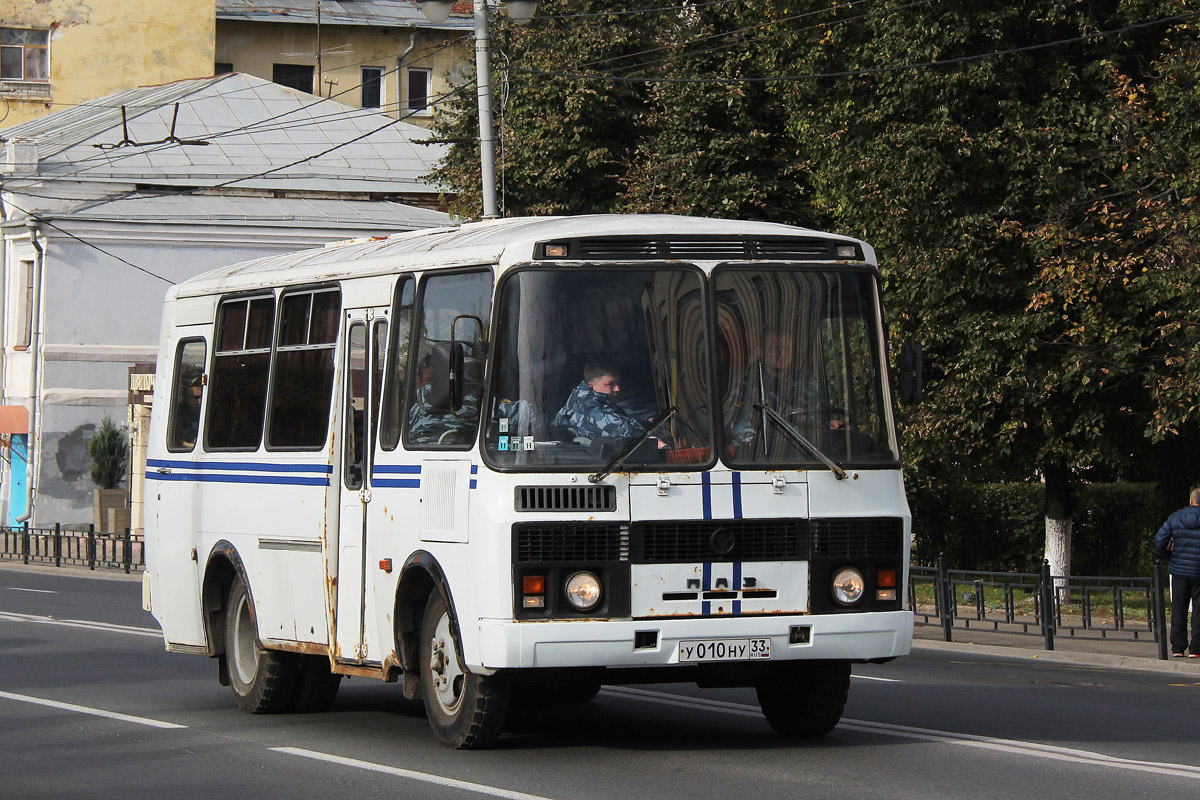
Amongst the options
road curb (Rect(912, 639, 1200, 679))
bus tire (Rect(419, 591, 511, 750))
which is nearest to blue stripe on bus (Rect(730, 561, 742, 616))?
bus tire (Rect(419, 591, 511, 750))

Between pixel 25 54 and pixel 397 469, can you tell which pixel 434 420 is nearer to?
pixel 397 469

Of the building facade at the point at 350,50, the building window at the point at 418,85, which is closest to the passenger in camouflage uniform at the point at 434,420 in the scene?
the building facade at the point at 350,50

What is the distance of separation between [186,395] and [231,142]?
3754 cm

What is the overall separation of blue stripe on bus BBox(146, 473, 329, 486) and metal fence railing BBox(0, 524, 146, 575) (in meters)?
19.2

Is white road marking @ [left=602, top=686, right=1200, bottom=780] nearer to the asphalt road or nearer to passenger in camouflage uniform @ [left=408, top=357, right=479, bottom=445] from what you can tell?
the asphalt road

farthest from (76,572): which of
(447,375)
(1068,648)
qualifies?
(447,375)

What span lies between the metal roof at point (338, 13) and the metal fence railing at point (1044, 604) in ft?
140

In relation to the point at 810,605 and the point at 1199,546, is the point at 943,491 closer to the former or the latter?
the point at 1199,546

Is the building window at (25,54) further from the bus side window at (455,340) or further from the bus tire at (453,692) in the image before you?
the bus tire at (453,692)

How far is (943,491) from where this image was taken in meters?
30.0

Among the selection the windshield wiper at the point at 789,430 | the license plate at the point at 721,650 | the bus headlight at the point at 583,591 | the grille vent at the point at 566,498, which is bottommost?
the license plate at the point at 721,650

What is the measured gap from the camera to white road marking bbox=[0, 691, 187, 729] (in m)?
11.7

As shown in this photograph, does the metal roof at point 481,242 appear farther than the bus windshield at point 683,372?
Yes

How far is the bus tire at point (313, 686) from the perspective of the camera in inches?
489
